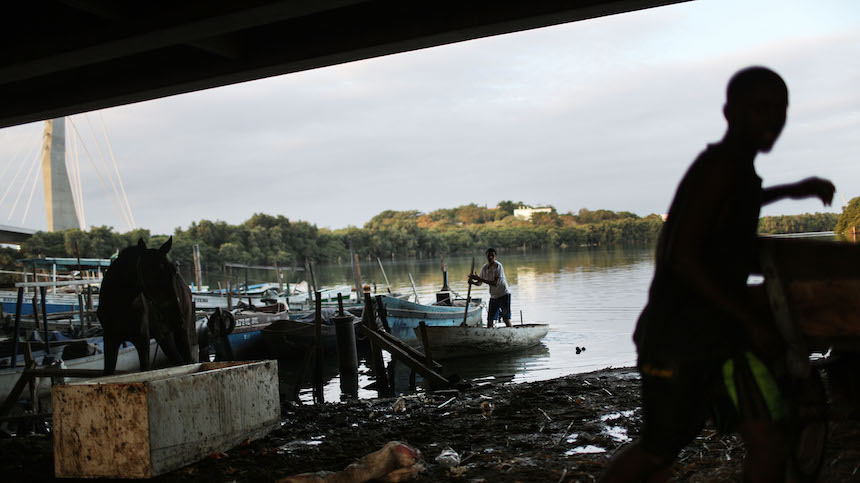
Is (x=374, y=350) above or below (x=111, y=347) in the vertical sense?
below

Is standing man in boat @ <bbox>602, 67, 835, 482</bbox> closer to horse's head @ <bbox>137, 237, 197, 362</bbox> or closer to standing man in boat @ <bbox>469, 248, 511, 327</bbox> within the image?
horse's head @ <bbox>137, 237, 197, 362</bbox>

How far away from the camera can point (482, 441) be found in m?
5.87

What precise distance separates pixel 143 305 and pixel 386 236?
116m

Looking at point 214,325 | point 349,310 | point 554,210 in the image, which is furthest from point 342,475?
point 554,210

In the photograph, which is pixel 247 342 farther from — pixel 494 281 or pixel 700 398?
pixel 700 398

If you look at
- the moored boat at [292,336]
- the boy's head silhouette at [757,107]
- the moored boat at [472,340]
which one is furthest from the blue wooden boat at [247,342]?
the boy's head silhouette at [757,107]

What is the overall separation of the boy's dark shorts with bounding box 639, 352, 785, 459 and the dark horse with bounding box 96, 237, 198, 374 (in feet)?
18.5

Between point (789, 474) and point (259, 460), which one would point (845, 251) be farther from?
point (259, 460)

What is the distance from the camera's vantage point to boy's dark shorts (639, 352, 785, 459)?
2268mm

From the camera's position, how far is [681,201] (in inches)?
94.1

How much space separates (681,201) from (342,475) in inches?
122

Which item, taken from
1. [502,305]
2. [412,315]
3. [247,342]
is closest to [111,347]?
[502,305]

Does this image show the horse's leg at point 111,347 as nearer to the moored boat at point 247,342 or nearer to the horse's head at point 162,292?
the horse's head at point 162,292

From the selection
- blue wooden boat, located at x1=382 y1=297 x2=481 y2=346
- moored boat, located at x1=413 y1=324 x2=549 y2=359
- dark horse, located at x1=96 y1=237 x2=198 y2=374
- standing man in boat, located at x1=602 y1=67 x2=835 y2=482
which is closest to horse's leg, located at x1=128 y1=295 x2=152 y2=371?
dark horse, located at x1=96 y1=237 x2=198 y2=374
